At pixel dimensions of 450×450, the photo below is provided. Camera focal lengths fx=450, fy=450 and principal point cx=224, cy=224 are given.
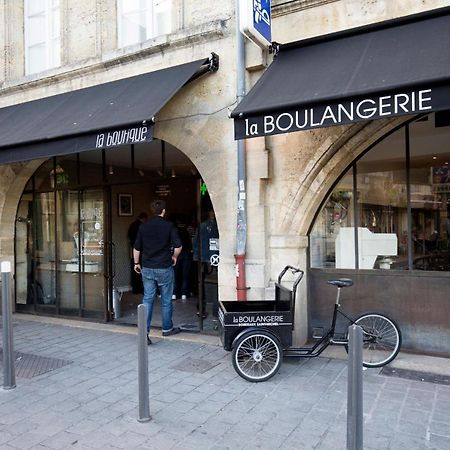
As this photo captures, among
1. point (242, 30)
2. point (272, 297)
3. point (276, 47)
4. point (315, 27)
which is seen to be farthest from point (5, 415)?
point (315, 27)

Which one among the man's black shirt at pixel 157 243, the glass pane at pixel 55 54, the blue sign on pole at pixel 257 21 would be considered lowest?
the man's black shirt at pixel 157 243

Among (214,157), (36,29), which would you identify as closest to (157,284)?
(214,157)

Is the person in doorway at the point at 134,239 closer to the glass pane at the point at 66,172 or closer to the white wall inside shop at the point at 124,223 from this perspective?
the white wall inside shop at the point at 124,223

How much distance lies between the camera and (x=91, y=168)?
26.1ft

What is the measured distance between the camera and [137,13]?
284 inches

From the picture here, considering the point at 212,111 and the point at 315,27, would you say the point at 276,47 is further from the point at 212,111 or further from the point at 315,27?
the point at 212,111

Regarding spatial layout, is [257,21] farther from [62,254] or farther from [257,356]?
[62,254]

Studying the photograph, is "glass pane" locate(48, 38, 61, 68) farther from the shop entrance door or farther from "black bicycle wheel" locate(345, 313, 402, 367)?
"black bicycle wheel" locate(345, 313, 402, 367)

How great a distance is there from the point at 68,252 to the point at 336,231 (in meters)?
4.96

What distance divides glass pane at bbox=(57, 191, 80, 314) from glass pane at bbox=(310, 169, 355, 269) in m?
4.43

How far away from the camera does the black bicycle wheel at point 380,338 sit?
493 centimetres

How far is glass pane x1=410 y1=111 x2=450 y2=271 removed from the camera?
5410 millimetres

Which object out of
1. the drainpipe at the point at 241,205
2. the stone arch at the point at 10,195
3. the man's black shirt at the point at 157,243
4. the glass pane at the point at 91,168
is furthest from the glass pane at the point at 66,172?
the drainpipe at the point at 241,205

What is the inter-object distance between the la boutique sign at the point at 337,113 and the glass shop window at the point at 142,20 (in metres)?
2.96
